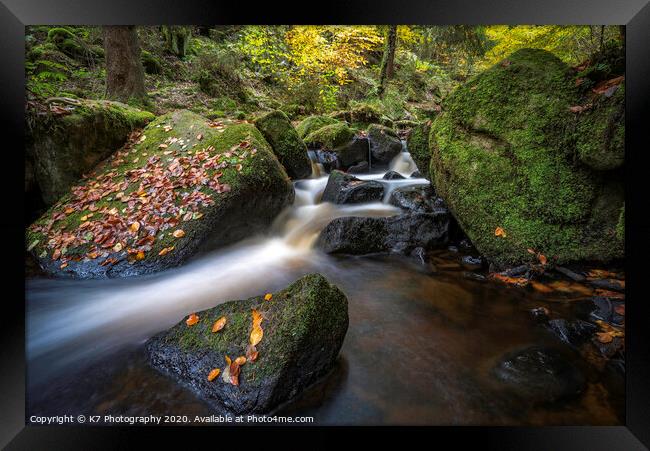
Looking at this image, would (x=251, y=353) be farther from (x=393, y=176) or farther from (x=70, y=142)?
(x=393, y=176)

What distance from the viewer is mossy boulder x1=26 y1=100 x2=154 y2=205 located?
4.07m

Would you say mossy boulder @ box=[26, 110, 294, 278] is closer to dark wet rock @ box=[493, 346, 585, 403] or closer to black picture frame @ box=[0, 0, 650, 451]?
black picture frame @ box=[0, 0, 650, 451]

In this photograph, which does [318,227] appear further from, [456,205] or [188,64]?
[188,64]

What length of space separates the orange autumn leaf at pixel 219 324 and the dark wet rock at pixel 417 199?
3561mm

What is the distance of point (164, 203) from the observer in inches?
159

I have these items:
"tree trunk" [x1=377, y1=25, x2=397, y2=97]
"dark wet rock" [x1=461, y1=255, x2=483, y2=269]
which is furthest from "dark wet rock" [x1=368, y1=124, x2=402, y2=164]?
"dark wet rock" [x1=461, y1=255, x2=483, y2=269]

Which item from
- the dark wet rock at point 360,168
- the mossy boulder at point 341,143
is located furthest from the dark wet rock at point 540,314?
the mossy boulder at point 341,143

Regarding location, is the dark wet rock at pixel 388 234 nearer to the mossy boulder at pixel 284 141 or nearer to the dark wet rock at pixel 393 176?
the mossy boulder at pixel 284 141

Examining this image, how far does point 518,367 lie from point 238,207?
11.5 ft
